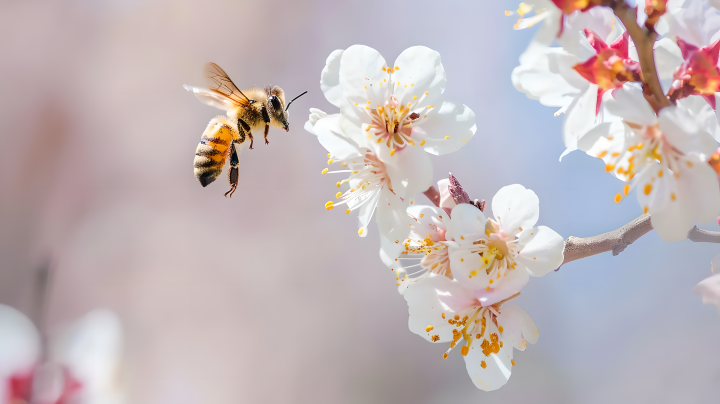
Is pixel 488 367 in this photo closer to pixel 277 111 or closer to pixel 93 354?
pixel 277 111

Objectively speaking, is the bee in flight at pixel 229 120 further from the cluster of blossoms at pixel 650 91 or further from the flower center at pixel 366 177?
the cluster of blossoms at pixel 650 91

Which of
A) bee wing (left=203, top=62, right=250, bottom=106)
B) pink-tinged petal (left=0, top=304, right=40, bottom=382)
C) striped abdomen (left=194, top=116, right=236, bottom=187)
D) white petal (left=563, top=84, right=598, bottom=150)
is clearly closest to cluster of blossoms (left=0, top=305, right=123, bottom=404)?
pink-tinged petal (left=0, top=304, right=40, bottom=382)

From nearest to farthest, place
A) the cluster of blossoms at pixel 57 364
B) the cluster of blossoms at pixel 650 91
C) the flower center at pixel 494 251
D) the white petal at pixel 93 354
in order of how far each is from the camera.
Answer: the cluster of blossoms at pixel 650 91, the flower center at pixel 494 251, the cluster of blossoms at pixel 57 364, the white petal at pixel 93 354

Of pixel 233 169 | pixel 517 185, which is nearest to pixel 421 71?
pixel 517 185

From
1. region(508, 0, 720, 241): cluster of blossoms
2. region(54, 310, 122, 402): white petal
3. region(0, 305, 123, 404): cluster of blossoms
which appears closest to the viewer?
region(508, 0, 720, 241): cluster of blossoms

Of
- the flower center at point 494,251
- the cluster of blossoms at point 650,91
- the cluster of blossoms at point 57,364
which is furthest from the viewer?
the cluster of blossoms at point 57,364

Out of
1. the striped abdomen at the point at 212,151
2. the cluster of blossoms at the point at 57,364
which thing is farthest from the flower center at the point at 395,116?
the cluster of blossoms at the point at 57,364

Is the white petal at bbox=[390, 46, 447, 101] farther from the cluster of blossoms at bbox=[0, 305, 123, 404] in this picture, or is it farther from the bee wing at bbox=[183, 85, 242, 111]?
the cluster of blossoms at bbox=[0, 305, 123, 404]
